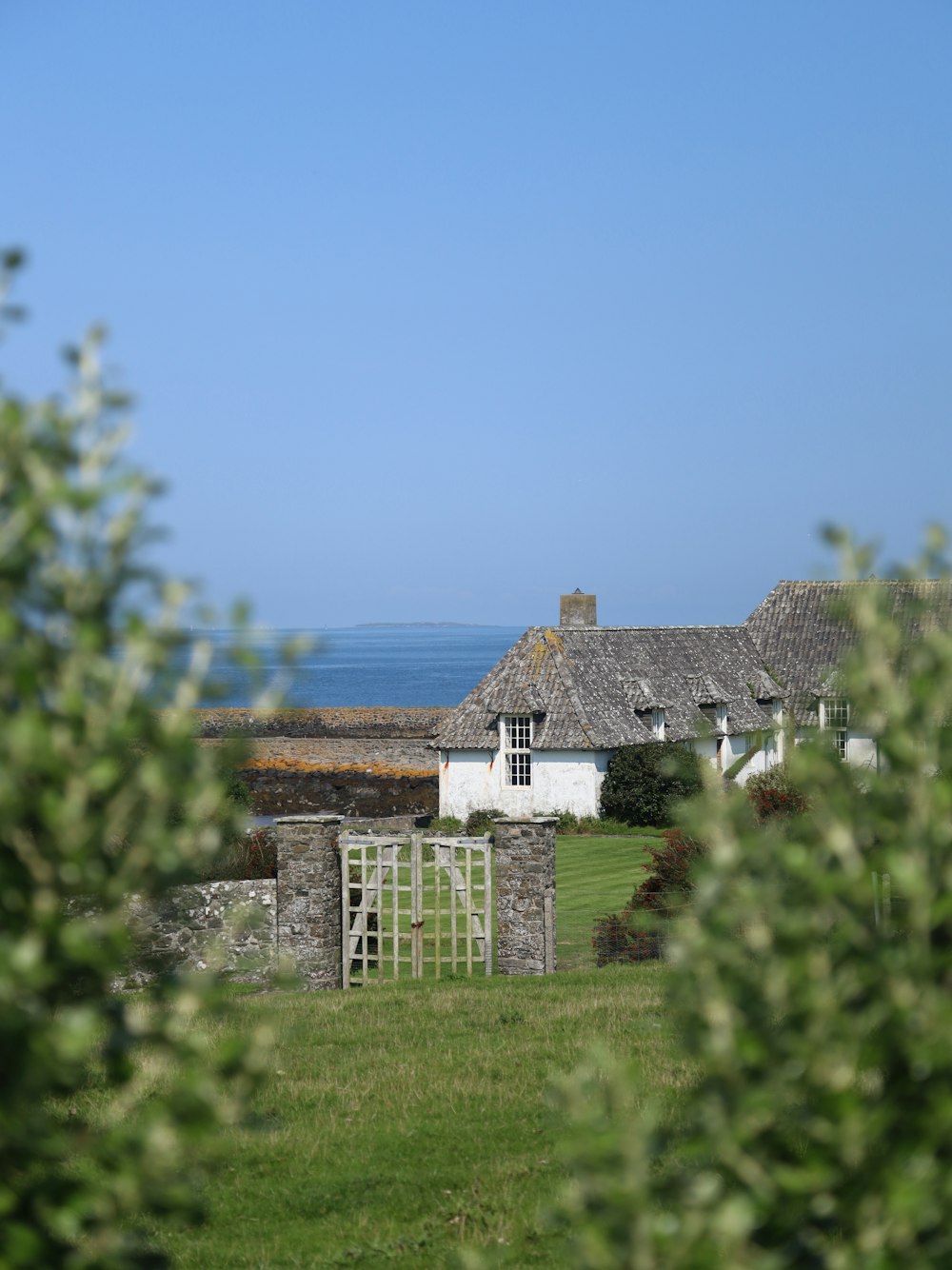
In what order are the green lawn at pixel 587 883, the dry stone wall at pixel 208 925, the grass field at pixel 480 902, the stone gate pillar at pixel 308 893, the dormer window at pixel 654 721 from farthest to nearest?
the dormer window at pixel 654 721
the green lawn at pixel 587 883
the grass field at pixel 480 902
the dry stone wall at pixel 208 925
the stone gate pillar at pixel 308 893

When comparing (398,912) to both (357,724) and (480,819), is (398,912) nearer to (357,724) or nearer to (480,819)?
(480,819)

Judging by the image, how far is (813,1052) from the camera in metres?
3.02

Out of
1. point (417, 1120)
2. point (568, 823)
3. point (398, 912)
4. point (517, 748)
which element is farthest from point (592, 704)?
point (417, 1120)

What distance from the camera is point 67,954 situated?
287 cm

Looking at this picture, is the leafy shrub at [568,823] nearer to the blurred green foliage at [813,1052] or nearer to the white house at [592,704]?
the white house at [592,704]

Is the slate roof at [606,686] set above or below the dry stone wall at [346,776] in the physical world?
above

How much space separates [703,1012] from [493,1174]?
24.5 feet

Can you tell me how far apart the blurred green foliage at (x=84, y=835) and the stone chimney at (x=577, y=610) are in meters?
43.7

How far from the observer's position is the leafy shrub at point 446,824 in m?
38.6

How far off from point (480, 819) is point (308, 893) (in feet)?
66.2

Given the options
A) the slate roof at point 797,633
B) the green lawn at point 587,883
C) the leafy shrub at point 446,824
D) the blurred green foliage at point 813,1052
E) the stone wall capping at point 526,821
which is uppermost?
the slate roof at point 797,633

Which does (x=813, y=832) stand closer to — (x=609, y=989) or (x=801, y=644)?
(x=609, y=989)

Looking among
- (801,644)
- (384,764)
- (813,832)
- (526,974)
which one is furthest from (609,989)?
(384,764)

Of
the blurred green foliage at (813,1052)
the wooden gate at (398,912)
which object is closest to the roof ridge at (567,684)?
the wooden gate at (398,912)
